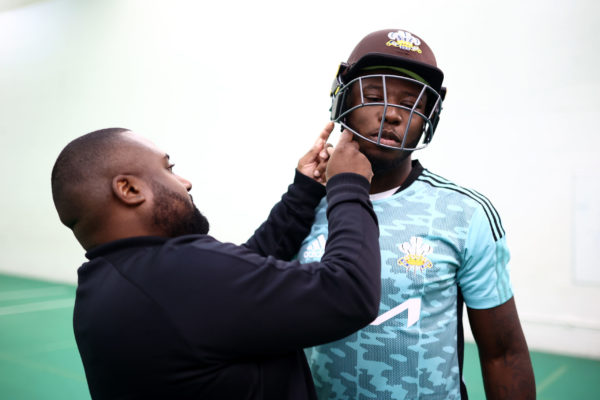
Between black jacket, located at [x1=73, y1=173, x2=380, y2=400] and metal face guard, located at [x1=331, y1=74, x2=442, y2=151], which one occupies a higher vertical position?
metal face guard, located at [x1=331, y1=74, x2=442, y2=151]

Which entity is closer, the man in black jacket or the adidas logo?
the man in black jacket

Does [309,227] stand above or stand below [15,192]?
above

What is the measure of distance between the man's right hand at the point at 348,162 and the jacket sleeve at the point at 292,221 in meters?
0.26

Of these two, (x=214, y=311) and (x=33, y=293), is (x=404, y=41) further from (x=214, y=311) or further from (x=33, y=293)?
(x=33, y=293)

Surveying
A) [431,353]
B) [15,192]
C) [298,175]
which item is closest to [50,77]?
[15,192]

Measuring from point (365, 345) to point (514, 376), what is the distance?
43cm

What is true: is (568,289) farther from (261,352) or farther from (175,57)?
(175,57)

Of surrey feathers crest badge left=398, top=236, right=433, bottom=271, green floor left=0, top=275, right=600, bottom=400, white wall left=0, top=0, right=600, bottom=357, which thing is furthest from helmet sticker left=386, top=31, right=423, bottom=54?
white wall left=0, top=0, right=600, bottom=357

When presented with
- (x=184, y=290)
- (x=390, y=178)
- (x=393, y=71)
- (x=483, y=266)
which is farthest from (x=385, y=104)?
(x=184, y=290)

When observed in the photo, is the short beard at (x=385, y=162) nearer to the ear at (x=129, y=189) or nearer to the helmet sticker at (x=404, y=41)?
the helmet sticker at (x=404, y=41)

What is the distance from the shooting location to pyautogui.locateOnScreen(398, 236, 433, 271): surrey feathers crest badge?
4.16 feet

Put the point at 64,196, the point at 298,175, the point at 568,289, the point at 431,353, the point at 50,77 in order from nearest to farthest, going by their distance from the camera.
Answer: the point at 64,196
the point at 431,353
the point at 298,175
the point at 568,289
the point at 50,77

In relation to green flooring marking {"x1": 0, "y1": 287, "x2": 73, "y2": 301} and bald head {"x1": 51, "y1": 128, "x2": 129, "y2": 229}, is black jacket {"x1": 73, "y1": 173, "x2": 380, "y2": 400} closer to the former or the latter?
bald head {"x1": 51, "y1": 128, "x2": 129, "y2": 229}

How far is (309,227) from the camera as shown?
4.74ft
